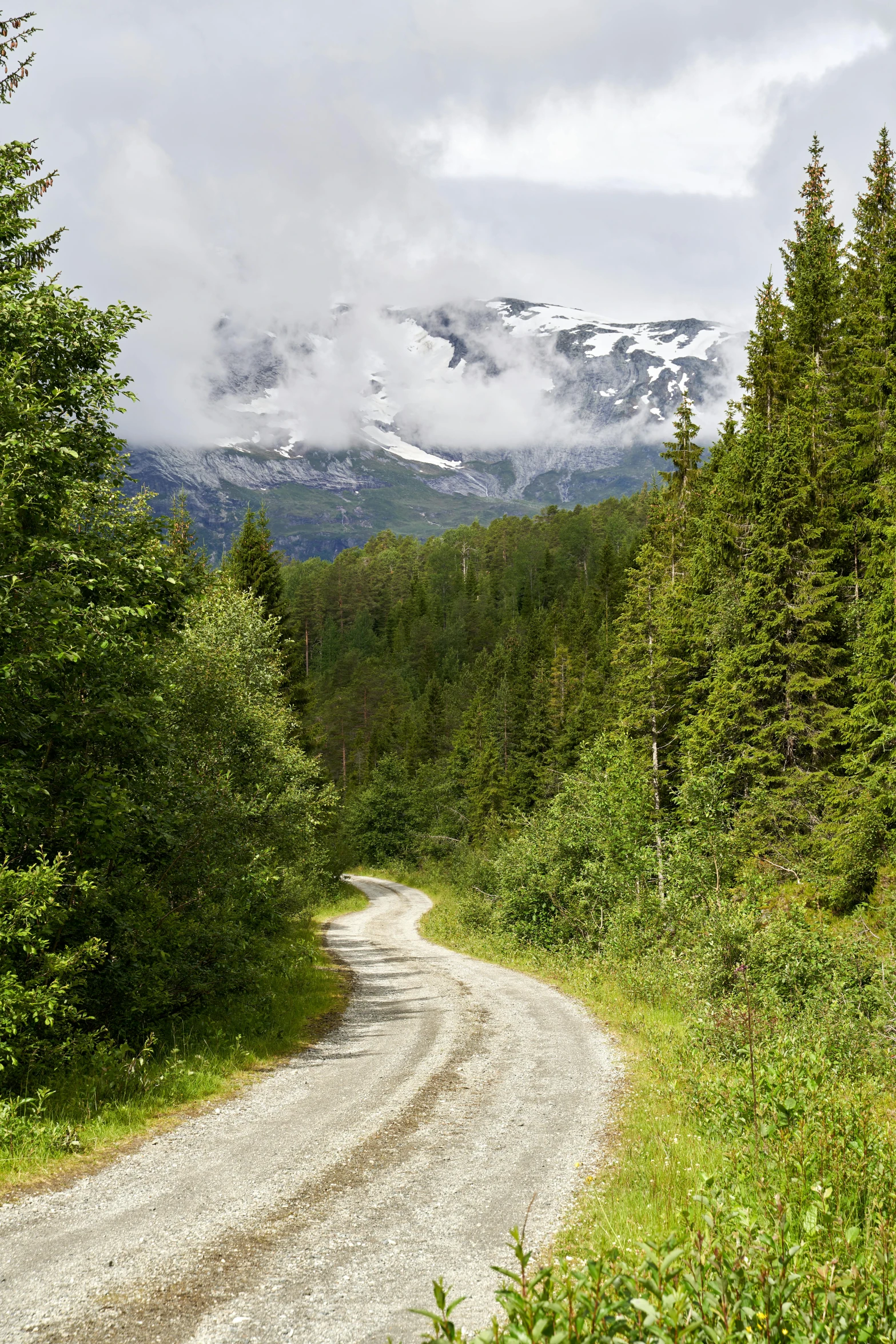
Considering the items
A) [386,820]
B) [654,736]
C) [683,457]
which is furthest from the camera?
[386,820]

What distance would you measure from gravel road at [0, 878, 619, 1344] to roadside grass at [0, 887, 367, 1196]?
1.40 feet

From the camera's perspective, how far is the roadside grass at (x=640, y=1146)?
5922 mm

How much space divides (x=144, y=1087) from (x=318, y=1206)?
164 inches

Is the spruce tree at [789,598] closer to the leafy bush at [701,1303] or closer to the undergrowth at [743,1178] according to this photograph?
the undergrowth at [743,1178]

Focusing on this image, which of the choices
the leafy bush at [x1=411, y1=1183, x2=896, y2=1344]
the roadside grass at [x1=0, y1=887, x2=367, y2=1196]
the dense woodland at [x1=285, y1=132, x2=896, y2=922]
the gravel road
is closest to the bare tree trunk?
the dense woodland at [x1=285, y1=132, x2=896, y2=922]

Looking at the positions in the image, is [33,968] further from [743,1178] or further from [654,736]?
A: [654,736]

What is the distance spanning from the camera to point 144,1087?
978cm

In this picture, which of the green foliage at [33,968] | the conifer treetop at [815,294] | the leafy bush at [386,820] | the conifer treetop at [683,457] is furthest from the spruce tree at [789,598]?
the leafy bush at [386,820]

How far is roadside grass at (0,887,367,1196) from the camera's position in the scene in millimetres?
7566

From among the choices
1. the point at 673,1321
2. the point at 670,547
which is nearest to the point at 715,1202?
the point at 673,1321

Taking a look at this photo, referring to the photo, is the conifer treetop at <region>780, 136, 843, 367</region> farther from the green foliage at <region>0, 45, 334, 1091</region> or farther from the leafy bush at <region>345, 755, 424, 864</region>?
the leafy bush at <region>345, 755, 424, 864</region>

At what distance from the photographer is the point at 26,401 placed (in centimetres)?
1023

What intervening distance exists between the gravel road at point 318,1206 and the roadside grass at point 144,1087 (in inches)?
16.8

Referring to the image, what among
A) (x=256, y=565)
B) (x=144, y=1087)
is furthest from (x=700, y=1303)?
(x=256, y=565)
